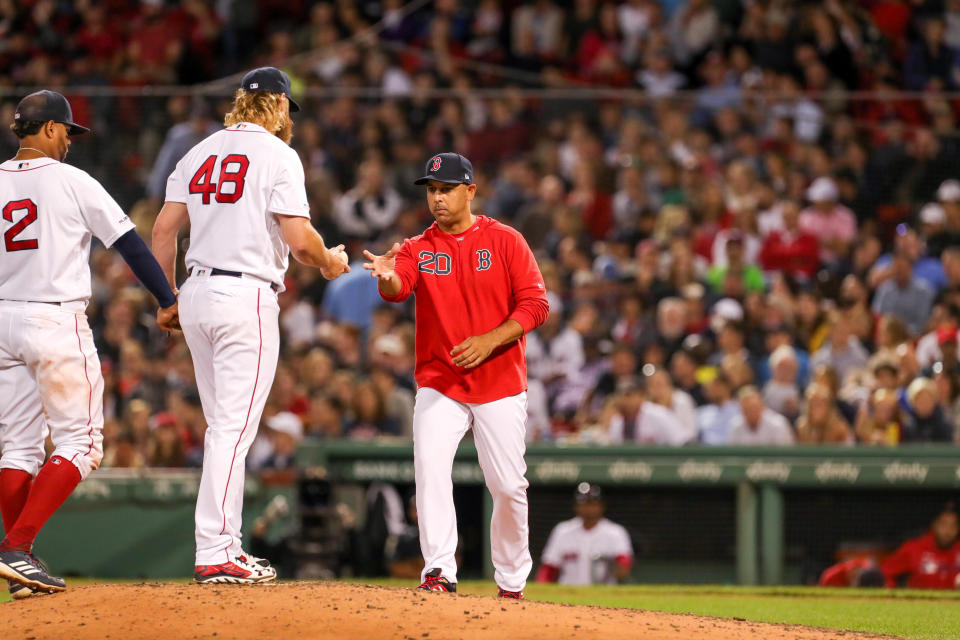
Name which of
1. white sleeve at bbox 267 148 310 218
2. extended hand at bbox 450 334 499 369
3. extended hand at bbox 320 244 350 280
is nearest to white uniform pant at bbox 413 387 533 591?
extended hand at bbox 450 334 499 369

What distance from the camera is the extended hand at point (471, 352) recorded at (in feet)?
19.6

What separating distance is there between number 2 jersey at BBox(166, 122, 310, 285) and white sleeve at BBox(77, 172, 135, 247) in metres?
0.31

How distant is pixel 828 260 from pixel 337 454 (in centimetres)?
481

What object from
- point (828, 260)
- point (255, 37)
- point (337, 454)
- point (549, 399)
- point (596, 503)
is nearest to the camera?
point (596, 503)

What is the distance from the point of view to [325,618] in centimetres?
496

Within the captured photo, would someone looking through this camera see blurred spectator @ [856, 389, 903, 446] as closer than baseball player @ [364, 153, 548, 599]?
No

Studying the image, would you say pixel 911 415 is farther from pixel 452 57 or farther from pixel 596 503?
pixel 452 57

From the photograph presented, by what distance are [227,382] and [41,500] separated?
864 millimetres

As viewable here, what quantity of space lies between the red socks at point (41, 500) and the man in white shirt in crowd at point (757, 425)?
5.73 m

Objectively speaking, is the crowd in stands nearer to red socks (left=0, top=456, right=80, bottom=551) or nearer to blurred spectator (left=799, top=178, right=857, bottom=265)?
blurred spectator (left=799, top=178, right=857, bottom=265)

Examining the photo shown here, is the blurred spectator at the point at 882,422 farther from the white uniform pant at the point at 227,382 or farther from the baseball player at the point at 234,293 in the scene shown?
the white uniform pant at the point at 227,382

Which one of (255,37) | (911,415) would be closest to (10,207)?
(911,415)

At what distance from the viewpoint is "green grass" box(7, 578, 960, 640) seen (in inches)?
274

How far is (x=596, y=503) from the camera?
9.68 m
